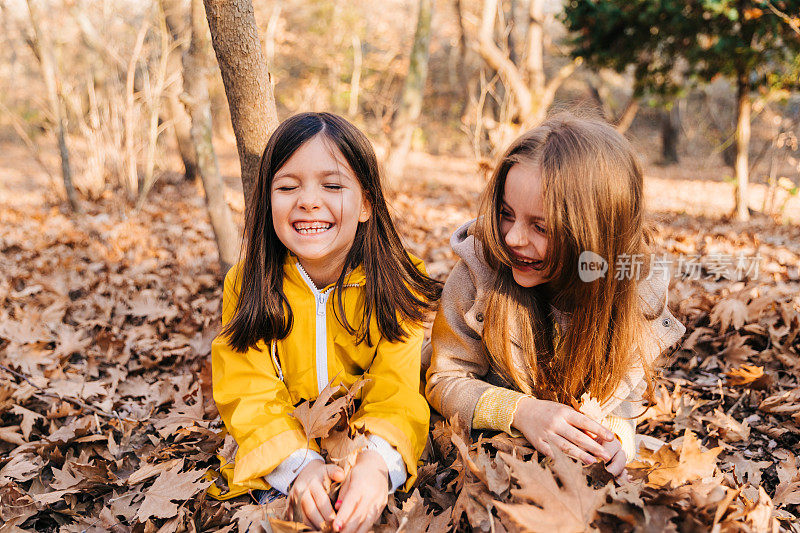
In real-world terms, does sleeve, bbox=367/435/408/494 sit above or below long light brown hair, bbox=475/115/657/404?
below

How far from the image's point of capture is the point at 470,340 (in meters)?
1.91

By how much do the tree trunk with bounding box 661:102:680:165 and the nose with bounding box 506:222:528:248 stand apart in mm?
15788

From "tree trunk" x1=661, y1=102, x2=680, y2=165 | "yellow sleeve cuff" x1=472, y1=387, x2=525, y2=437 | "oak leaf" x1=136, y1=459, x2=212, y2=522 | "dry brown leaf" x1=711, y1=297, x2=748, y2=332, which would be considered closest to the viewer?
"oak leaf" x1=136, y1=459, x2=212, y2=522

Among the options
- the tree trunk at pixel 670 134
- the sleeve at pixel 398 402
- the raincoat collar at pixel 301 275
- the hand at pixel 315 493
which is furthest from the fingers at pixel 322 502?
the tree trunk at pixel 670 134

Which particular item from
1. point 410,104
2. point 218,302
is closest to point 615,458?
point 218,302

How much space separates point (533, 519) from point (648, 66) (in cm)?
729

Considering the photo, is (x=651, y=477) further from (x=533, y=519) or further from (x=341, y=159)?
(x=341, y=159)

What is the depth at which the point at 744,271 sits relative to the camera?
347 cm

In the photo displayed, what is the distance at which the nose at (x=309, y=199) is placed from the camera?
1.63m

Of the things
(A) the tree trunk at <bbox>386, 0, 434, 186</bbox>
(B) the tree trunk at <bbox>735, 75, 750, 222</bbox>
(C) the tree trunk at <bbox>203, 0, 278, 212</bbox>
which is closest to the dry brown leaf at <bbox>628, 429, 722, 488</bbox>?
(C) the tree trunk at <bbox>203, 0, 278, 212</bbox>

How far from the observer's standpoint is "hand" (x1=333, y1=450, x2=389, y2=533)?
56.8 inches

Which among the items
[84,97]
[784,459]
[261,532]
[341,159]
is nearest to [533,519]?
[261,532]

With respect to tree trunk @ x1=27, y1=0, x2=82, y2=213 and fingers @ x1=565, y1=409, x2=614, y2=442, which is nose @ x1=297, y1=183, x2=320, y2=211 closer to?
fingers @ x1=565, y1=409, x2=614, y2=442

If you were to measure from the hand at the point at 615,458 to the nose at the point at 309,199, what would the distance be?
1204mm
